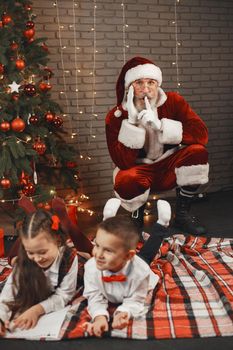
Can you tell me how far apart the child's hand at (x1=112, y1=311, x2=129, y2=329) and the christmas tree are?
1.52 m

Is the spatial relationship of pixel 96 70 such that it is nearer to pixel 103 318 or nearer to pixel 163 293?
pixel 163 293

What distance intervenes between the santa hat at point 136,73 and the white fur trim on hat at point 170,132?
0.37 metres

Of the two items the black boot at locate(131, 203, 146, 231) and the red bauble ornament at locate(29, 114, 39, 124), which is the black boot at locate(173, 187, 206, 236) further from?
the red bauble ornament at locate(29, 114, 39, 124)

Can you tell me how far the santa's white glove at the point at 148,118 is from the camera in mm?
3377

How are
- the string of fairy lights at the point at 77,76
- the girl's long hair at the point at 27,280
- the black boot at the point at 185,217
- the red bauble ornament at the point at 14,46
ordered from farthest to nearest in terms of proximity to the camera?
the string of fairy lights at the point at 77,76 < the black boot at the point at 185,217 < the red bauble ornament at the point at 14,46 < the girl's long hair at the point at 27,280

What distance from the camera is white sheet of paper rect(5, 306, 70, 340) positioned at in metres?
2.01

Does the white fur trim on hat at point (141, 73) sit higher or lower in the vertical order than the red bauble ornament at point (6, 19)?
lower

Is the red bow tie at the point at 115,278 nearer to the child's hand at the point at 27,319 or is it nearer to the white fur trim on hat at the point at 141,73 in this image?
the child's hand at the point at 27,319

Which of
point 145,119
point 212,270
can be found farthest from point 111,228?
point 145,119

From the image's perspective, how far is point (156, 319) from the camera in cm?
213

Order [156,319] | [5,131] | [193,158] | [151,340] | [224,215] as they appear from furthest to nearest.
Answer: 1. [224,215]
2. [193,158]
3. [5,131]
4. [156,319]
5. [151,340]

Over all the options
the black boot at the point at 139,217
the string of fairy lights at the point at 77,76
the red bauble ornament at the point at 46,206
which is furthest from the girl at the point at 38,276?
the string of fairy lights at the point at 77,76

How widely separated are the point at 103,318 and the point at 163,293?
480 millimetres

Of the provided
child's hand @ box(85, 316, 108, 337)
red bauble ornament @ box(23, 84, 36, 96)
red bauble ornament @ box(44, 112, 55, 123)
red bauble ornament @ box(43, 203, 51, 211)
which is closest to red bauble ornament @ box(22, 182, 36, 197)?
red bauble ornament @ box(43, 203, 51, 211)
